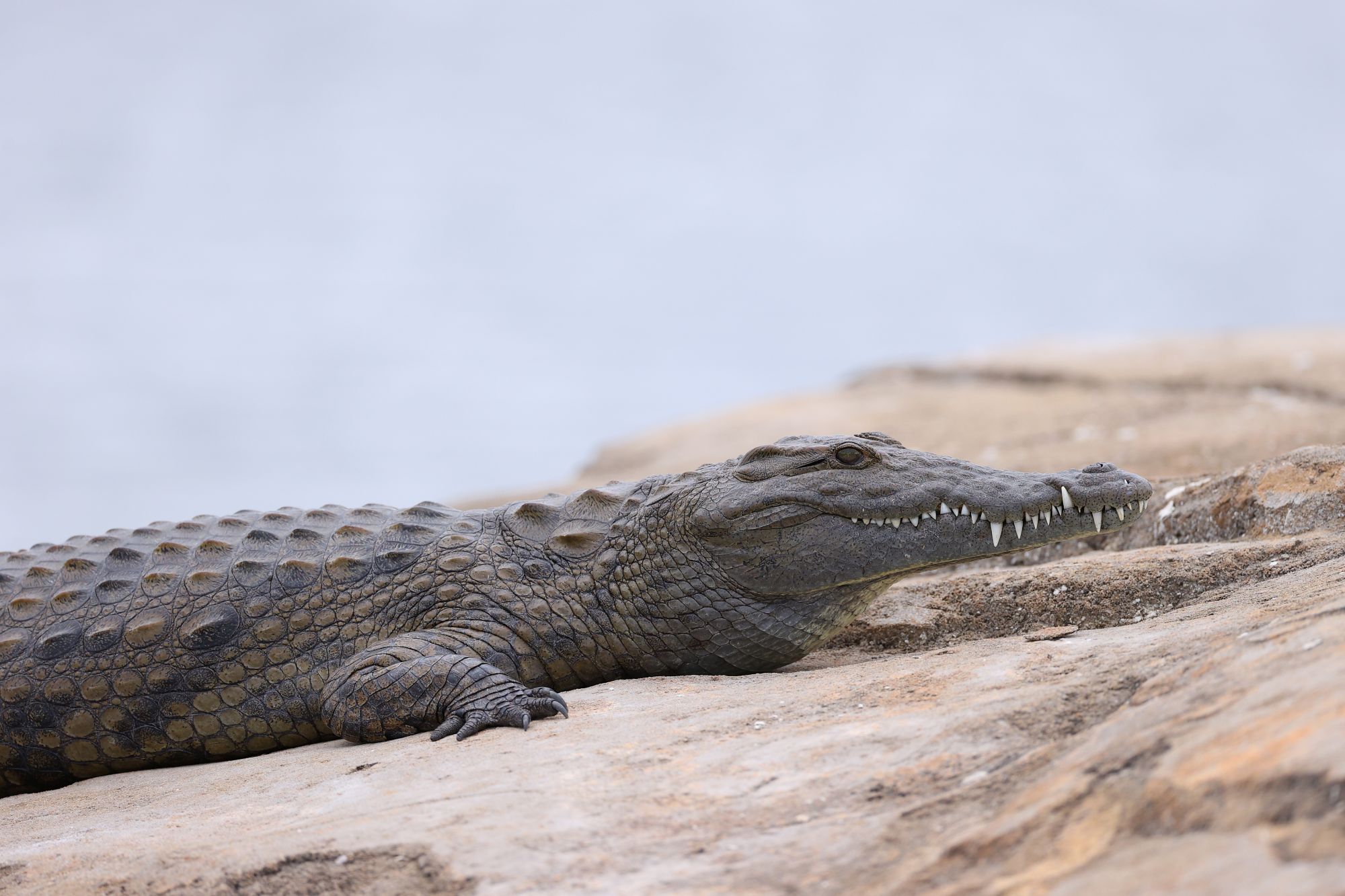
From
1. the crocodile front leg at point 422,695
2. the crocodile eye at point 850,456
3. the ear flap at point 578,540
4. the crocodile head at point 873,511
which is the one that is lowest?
the crocodile front leg at point 422,695

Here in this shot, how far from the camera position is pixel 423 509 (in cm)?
494

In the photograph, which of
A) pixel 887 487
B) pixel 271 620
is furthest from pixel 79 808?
pixel 887 487

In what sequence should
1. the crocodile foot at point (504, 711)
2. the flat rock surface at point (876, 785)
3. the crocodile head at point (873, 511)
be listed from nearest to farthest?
the flat rock surface at point (876, 785), the crocodile foot at point (504, 711), the crocodile head at point (873, 511)

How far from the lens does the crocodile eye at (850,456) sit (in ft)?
14.4

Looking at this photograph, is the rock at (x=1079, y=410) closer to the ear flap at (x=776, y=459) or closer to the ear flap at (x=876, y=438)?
the ear flap at (x=876, y=438)

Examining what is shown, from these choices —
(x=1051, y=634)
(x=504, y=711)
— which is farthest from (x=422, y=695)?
(x=1051, y=634)

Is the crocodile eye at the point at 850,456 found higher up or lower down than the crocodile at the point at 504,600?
higher up

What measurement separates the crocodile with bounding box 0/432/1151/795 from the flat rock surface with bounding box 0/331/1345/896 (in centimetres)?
22

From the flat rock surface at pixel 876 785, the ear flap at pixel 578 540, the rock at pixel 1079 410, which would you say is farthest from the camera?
the rock at pixel 1079 410

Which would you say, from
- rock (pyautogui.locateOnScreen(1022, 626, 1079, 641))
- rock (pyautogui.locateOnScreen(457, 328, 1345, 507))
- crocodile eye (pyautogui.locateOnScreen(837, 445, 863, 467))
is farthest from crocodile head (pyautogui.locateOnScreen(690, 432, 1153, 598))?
rock (pyautogui.locateOnScreen(457, 328, 1345, 507))

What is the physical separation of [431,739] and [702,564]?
1.18 m

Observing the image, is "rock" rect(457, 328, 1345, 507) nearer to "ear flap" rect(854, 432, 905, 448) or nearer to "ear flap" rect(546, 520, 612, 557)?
"ear flap" rect(854, 432, 905, 448)

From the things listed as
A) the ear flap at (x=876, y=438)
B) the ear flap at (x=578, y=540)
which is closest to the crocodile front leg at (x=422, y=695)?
the ear flap at (x=578, y=540)

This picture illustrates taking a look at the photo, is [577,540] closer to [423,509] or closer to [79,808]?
[423,509]
